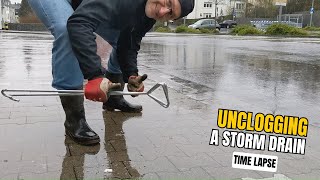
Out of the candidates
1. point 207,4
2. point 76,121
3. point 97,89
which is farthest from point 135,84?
point 207,4

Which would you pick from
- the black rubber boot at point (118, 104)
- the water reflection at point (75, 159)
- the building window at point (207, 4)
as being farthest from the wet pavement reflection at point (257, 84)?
the building window at point (207, 4)

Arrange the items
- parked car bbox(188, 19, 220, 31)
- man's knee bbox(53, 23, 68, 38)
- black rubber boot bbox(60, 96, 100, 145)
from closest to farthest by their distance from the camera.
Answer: man's knee bbox(53, 23, 68, 38), black rubber boot bbox(60, 96, 100, 145), parked car bbox(188, 19, 220, 31)

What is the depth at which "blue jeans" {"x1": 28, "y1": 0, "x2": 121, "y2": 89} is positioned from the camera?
2.74m

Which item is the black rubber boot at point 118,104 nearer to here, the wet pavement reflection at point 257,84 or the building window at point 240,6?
the wet pavement reflection at point 257,84

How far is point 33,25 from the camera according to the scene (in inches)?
1842

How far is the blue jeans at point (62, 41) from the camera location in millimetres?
2740

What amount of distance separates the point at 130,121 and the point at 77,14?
59.7 inches

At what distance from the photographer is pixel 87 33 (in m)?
2.23

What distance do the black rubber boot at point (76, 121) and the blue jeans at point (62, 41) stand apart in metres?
0.21

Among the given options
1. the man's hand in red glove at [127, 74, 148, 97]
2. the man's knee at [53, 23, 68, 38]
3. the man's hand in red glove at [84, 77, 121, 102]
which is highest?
the man's knee at [53, 23, 68, 38]

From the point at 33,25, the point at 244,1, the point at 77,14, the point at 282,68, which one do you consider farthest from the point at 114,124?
the point at 244,1

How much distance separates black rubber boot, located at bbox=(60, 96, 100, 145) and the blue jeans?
21 centimetres

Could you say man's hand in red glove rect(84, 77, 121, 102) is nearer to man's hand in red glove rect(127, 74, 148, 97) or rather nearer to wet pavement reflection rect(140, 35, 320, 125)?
man's hand in red glove rect(127, 74, 148, 97)

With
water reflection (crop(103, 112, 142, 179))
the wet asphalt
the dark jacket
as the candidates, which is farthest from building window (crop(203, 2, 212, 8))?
the dark jacket
